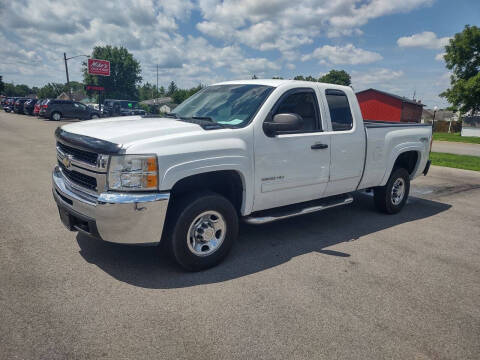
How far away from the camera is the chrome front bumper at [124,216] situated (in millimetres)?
3172

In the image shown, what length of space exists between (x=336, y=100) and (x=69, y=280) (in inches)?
155

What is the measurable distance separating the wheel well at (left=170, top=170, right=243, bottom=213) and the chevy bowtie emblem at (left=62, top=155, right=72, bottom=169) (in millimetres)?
1116

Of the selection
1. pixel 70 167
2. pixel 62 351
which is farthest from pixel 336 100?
pixel 62 351

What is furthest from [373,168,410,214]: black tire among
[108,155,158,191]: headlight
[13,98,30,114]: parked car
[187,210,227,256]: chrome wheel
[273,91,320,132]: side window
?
[13,98,30,114]: parked car

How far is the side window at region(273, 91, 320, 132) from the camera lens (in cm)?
440

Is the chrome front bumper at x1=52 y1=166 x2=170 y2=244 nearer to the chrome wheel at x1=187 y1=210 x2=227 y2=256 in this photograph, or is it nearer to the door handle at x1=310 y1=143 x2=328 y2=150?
the chrome wheel at x1=187 y1=210 x2=227 y2=256

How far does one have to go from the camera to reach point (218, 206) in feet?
12.1

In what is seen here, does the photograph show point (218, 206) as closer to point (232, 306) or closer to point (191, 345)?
point (232, 306)

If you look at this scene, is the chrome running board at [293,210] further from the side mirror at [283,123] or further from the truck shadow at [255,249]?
the side mirror at [283,123]

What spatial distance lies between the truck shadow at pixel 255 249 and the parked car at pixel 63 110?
1075 inches

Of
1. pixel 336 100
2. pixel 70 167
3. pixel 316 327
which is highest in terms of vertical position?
pixel 336 100

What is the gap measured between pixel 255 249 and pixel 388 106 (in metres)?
41.2

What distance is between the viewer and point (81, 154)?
356 centimetres

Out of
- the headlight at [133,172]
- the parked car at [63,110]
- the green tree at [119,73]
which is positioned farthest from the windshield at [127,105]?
the green tree at [119,73]
